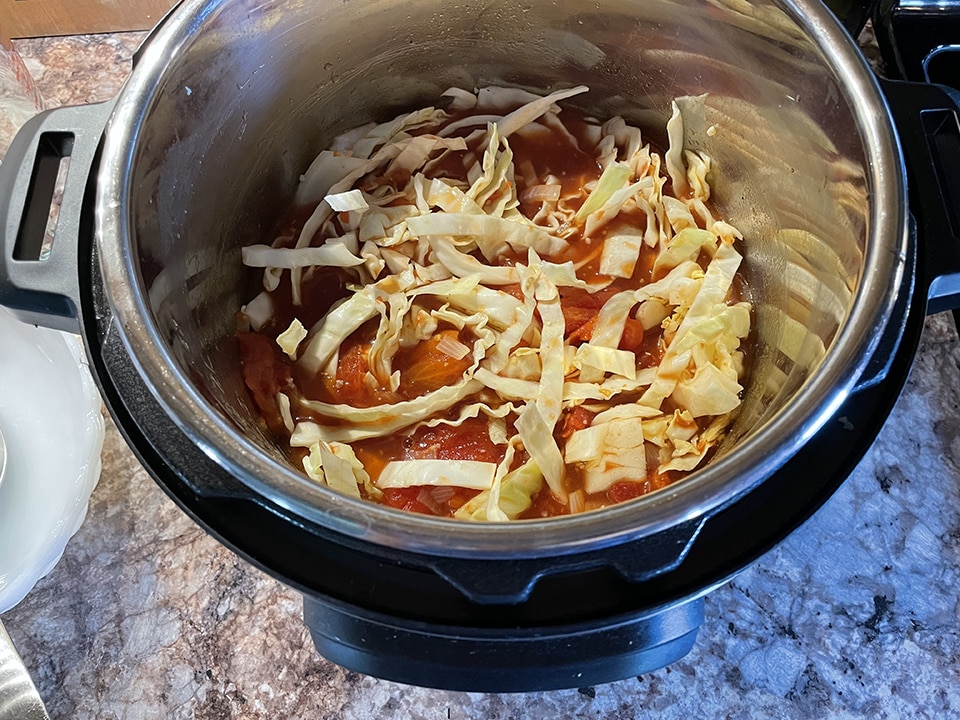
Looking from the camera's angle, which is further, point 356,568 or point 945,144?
point 945,144

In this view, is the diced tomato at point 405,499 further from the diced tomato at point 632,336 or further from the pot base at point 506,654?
the diced tomato at point 632,336

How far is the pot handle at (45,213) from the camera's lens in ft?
2.55

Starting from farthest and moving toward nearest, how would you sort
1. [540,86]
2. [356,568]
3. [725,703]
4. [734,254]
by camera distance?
[540,86], [734,254], [725,703], [356,568]

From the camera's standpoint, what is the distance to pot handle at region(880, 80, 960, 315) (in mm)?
773

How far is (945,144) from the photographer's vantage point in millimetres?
858

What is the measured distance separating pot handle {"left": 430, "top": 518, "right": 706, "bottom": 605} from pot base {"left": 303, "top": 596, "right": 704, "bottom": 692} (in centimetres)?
17

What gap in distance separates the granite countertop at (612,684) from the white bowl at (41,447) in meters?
0.04

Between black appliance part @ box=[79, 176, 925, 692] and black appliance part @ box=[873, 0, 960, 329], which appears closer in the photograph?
black appliance part @ box=[79, 176, 925, 692]

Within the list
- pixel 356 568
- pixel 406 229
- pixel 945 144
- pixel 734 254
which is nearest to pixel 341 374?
pixel 406 229

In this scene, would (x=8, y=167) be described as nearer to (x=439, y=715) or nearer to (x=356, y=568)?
(x=356, y=568)

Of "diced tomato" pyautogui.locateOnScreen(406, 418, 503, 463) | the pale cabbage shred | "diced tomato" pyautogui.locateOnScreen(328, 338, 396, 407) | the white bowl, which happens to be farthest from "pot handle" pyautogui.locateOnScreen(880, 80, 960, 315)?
the white bowl

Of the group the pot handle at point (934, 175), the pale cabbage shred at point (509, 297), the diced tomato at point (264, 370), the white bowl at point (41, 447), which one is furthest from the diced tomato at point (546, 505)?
the white bowl at point (41, 447)

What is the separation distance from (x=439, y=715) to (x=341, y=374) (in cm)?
45

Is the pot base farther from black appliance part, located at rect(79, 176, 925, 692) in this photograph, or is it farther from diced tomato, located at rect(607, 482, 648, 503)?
diced tomato, located at rect(607, 482, 648, 503)
